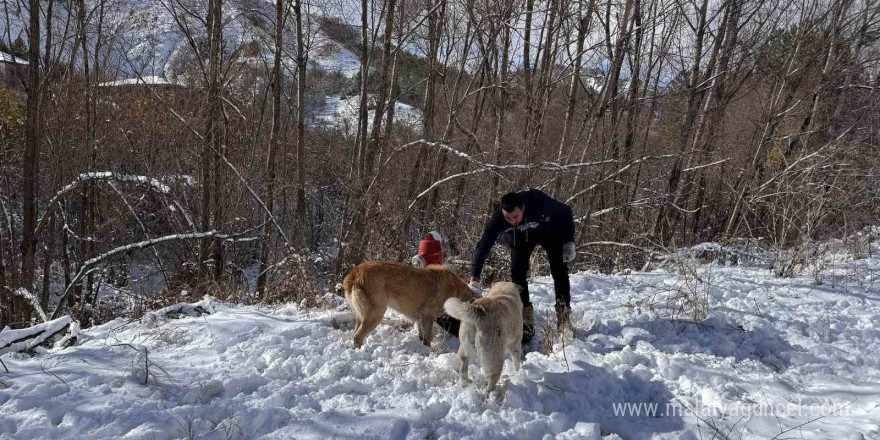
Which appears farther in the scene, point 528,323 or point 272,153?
point 272,153

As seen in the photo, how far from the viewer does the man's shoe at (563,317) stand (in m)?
4.81

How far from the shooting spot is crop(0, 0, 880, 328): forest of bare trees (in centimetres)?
906

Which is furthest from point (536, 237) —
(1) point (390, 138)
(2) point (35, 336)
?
(1) point (390, 138)

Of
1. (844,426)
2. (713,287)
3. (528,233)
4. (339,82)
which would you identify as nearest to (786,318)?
(713,287)

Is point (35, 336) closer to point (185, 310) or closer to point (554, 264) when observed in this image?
point (185, 310)

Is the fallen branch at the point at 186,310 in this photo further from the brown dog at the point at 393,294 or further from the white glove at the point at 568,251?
the white glove at the point at 568,251

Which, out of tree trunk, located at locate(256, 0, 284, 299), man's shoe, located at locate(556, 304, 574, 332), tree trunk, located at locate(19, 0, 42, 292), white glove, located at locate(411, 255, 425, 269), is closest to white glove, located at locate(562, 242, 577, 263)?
man's shoe, located at locate(556, 304, 574, 332)

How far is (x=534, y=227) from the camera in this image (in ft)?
16.5

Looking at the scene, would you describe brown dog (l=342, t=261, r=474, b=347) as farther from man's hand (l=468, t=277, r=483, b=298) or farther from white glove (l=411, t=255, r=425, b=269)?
white glove (l=411, t=255, r=425, b=269)

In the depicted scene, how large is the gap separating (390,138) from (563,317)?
26.9ft

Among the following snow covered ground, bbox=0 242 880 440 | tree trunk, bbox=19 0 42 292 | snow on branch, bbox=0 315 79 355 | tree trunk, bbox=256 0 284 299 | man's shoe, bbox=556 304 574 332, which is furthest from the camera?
tree trunk, bbox=256 0 284 299

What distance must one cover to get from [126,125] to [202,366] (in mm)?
9991

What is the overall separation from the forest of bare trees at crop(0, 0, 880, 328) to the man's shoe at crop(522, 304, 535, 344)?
300cm

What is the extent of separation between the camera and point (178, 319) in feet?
16.0
